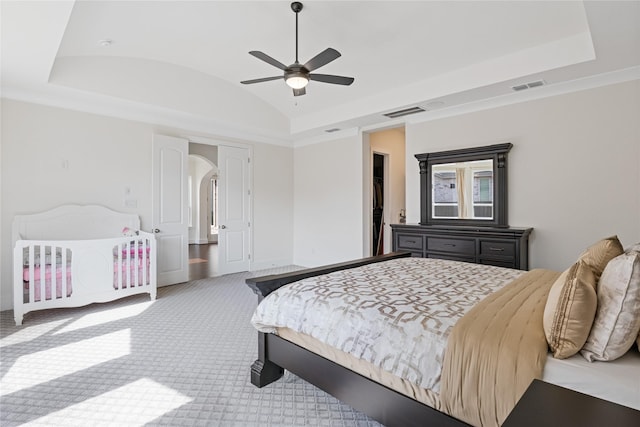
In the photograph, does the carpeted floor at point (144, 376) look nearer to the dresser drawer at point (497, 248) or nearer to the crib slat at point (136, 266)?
the crib slat at point (136, 266)

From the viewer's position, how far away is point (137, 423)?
186cm

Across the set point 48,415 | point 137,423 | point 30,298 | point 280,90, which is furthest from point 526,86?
point 30,298

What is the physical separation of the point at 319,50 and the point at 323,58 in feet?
4.22

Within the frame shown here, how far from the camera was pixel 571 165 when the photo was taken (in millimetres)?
3707

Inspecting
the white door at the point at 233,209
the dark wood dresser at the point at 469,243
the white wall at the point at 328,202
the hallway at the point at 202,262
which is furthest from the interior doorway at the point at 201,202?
the dark wood dresser at the point at 469,243

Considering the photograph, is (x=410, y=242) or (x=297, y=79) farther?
(x=410, y=242)

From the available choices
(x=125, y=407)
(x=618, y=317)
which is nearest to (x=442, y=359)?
(x=618, y=317)

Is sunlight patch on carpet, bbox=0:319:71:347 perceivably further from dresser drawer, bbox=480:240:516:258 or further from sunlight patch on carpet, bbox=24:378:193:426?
dresser drawer, bbox=480:240:516:258

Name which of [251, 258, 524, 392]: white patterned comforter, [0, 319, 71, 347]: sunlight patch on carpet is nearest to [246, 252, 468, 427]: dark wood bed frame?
[251, 258, 524, 392]: white patterned comforter

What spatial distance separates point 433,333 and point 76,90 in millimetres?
4794

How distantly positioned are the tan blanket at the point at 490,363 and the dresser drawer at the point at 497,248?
8.32ft

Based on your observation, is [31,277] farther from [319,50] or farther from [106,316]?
[319,50]

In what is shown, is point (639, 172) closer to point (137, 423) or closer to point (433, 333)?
point (433, 333)

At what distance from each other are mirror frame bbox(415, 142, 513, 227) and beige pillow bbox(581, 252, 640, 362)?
10.5 ft
